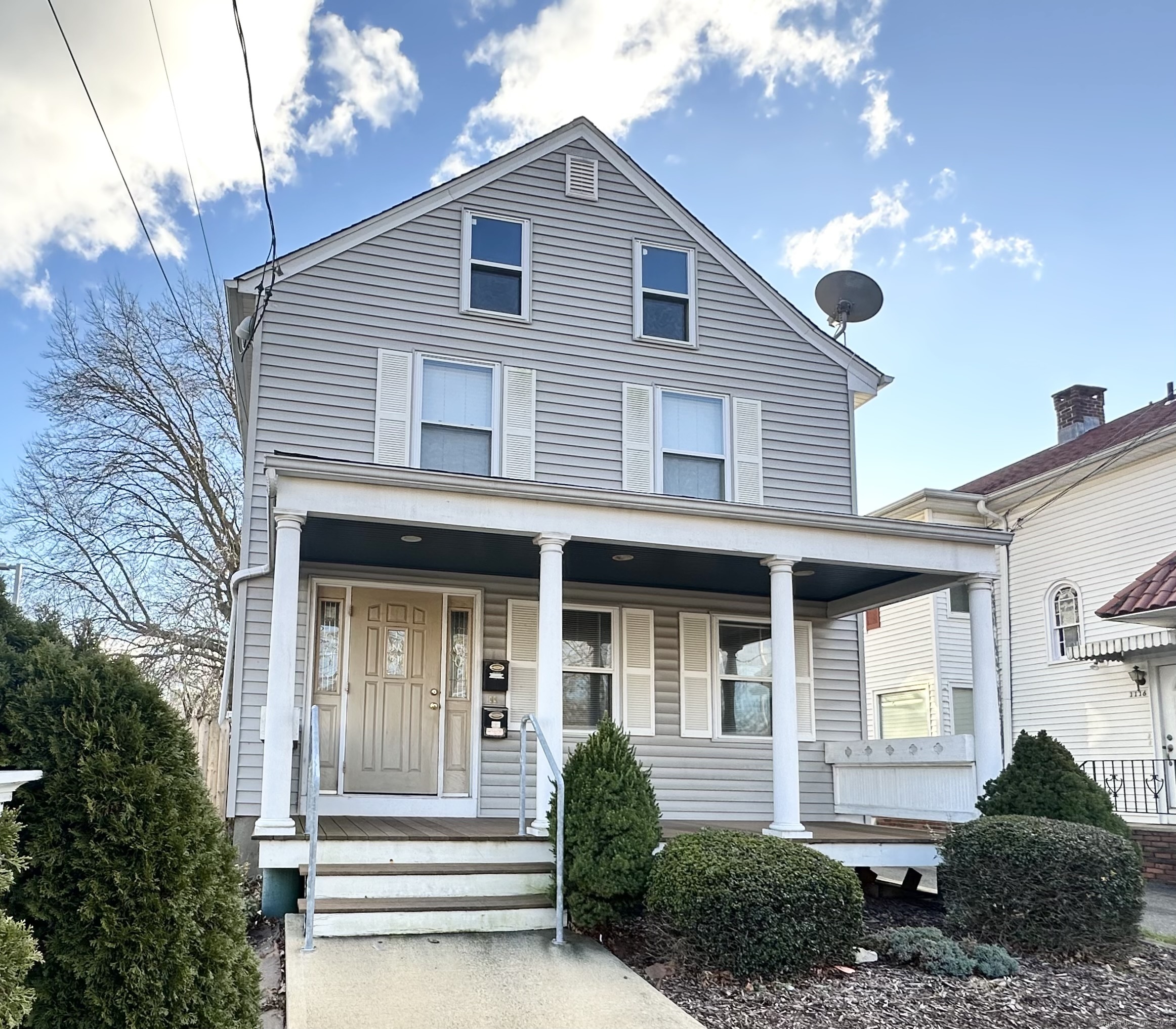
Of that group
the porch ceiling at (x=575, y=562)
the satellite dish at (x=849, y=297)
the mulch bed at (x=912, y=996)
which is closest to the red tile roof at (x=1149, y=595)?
the porch ceiling at (x=575, y=562)

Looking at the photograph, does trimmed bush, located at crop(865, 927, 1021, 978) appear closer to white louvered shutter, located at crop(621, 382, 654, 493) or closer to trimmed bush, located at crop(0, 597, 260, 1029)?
trimmed bush, located at crop(0, 597, 260, 1029)

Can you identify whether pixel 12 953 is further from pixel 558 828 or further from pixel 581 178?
pixel 581 178

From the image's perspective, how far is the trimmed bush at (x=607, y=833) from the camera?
6.58 metres

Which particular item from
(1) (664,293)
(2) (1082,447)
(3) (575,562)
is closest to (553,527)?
(3) (575,562)

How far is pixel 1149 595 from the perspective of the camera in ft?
35.7

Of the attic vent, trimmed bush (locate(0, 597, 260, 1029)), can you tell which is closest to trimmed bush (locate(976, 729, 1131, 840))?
trimmed bush (locate(0, 597, 260, 1029))

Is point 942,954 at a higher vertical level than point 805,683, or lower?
lower

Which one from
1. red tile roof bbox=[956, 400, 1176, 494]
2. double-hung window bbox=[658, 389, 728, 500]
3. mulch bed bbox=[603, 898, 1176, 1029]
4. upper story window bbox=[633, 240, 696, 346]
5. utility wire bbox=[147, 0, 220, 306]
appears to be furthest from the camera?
red tile roof bbox=[956, 400, 1176, 494]

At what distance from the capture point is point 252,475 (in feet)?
31.1

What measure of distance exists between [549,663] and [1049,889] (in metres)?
3.59

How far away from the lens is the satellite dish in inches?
472

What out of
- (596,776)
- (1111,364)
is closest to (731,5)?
(596,776)

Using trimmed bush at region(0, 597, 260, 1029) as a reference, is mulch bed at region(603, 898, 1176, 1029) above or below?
below

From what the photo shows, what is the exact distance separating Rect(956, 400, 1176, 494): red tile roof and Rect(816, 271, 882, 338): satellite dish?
5381 millimetres
